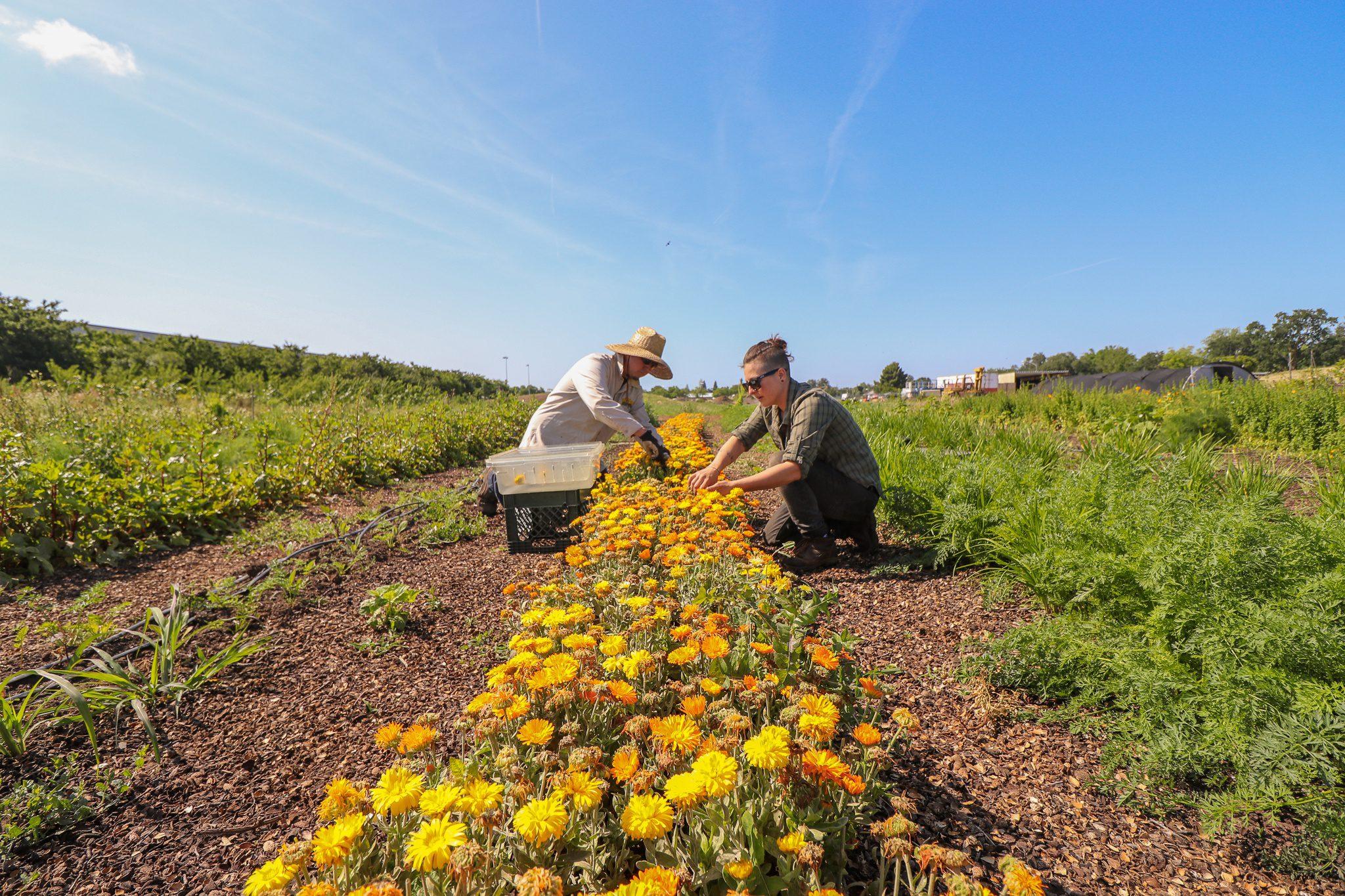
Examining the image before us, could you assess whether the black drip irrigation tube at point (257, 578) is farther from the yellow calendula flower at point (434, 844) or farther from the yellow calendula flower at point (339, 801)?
the yellow calendula flower at point (434, 844)

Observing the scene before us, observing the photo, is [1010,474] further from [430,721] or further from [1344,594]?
[430,721]

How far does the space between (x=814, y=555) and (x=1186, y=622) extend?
1777 millimetres

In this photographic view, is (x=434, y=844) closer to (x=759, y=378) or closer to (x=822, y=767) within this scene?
(x=822, y=767)

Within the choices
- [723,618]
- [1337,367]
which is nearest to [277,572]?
[723,618]

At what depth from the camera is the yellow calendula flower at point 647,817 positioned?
988 millimetres

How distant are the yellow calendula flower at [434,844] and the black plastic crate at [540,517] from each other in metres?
2.51

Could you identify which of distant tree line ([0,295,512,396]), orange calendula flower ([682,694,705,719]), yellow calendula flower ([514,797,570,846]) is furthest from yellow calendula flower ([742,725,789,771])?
distant tree line ([0,295,512,396])

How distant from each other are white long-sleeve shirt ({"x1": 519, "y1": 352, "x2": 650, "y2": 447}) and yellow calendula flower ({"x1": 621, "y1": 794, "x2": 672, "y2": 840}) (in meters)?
3.26

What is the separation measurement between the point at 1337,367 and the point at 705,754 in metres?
14.1

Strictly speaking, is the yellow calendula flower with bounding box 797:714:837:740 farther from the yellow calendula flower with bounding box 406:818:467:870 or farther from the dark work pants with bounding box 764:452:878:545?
the dark work pants with bounding box 764:452:878:545

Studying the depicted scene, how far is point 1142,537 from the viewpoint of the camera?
2111 millimetres

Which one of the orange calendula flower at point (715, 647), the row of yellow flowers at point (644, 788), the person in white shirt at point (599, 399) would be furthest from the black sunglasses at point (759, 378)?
the orange calendula flower at point (715, 647)

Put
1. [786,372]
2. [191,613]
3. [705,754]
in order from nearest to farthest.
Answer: [705,754], [191,613], [786,372]

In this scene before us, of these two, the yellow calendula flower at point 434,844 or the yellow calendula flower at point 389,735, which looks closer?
the yellow calendula flower at point 434,844
